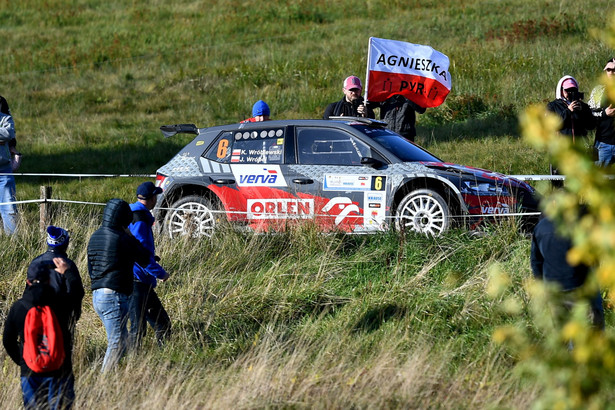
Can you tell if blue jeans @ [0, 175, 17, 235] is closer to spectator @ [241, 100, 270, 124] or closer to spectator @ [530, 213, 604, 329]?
spectator @ [241, 100, 270, 124]

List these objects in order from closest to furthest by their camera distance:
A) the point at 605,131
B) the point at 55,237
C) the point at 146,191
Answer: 1. the point at 55,237
2. the point at 146,191
3. the point at 605,131

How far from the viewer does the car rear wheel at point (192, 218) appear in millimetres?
10195

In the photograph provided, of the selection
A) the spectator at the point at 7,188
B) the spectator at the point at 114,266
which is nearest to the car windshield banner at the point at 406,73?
the spectator at the point at 7,188

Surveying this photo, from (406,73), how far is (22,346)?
8.23 meters

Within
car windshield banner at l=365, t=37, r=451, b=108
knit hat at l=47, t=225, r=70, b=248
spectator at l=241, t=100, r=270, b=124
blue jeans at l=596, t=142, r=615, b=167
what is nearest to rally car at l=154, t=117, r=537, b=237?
spectator at l=241, t=100, r=270, b=124

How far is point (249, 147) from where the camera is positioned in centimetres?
1055

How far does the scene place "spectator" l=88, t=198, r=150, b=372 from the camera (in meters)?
6.85

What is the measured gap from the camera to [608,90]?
8.24ft

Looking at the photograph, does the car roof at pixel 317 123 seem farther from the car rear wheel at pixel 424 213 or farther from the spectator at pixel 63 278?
the spectator at pixel 63 278

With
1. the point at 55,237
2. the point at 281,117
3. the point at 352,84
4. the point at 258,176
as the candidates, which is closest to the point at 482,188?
the point at 258,176

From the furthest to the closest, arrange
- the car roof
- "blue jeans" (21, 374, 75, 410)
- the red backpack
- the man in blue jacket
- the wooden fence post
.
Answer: the wooden fence post
the car roof
the man in blue jacket
"blue jeans" (21, 374, 75, 410)
the red backpack

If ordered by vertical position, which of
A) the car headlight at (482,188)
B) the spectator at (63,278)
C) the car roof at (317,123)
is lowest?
the spectator at (63,278)

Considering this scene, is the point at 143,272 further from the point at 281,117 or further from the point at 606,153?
the point at 281,117

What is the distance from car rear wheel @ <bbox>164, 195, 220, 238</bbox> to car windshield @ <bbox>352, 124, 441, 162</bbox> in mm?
2092
